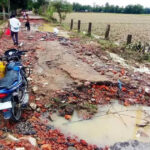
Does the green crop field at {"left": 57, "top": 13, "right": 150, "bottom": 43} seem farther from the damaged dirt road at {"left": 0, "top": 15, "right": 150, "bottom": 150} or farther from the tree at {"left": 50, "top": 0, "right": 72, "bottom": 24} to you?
the damaged dirt road at {"left": 0, "top": 15, "right": 150, "bottom": 150}

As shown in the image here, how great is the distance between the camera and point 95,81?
4.79 meters

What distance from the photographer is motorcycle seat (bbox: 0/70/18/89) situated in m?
2.91

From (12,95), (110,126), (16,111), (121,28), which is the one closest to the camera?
(12,95)

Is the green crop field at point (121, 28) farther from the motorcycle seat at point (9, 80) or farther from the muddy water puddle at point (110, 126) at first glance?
the motorcycle seat at point (9, 80)

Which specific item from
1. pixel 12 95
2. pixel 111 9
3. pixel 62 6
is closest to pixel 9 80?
pixel 12 95

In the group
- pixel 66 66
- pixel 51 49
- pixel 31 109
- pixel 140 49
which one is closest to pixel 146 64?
pixel 140 49

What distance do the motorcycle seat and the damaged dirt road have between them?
715 millimetres

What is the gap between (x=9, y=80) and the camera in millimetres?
3090

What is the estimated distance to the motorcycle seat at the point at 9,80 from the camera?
291cm

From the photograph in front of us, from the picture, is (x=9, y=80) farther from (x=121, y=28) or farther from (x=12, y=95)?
(x=121, y=28)

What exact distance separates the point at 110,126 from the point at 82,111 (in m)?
0.63

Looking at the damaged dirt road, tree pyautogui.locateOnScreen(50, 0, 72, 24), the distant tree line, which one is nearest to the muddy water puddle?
the damaged dirt road

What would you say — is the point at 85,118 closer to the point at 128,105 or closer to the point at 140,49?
→ the point at 128,105

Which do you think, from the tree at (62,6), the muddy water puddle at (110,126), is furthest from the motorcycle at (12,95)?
the tree at (62,6)
